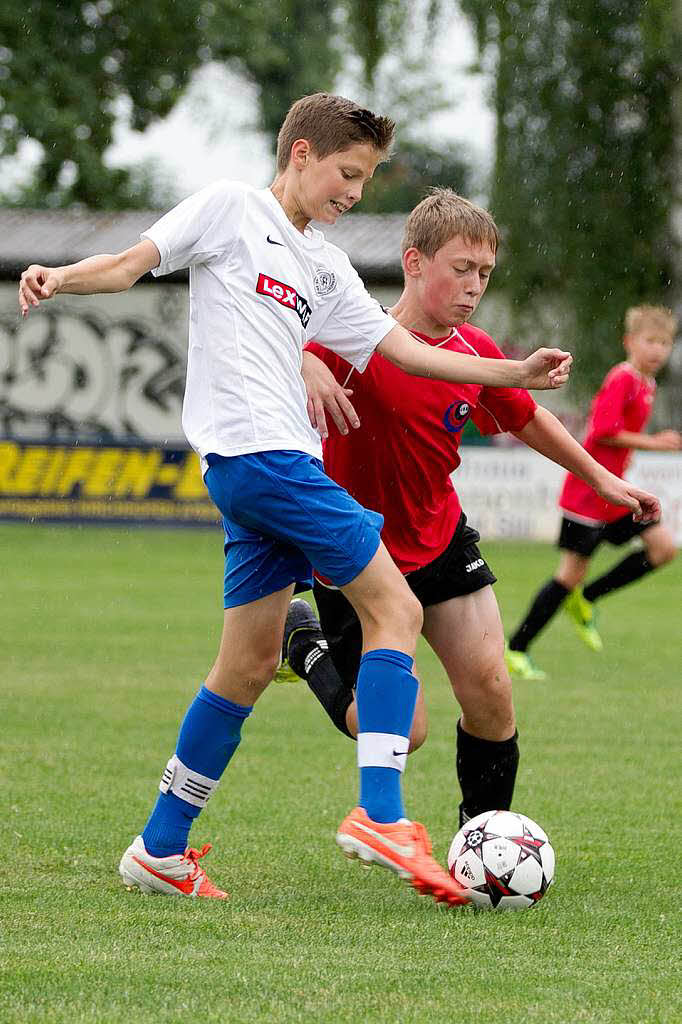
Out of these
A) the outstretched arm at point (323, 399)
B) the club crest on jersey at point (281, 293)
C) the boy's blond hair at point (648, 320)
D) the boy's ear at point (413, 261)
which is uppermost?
the boy's ear at point (413, 261)

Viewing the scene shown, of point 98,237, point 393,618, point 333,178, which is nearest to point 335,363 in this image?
point 333,178

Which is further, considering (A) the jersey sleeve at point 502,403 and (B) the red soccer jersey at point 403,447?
(A) the jersey sleeve at point 502,403

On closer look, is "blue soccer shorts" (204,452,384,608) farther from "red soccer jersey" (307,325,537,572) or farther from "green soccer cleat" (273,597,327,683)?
"green soccer cleat" (273,597,327,683)

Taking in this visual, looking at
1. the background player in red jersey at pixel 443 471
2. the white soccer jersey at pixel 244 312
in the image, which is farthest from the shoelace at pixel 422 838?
the white soccer jersey at pixel 244 312

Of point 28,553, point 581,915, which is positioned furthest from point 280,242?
point 28,553

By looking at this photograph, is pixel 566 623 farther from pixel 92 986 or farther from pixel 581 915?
pixel 92 986

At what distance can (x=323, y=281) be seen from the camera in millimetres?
4176

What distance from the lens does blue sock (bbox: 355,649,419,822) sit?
3.88 meters

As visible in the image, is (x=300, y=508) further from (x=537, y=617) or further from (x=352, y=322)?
(x=537, y=617)

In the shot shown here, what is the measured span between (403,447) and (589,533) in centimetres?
524

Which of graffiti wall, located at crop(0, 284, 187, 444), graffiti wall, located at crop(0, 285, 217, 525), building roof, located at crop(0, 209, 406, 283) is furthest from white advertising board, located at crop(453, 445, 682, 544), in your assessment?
graffiti wall, located at crop(0, 284, 187, 444)

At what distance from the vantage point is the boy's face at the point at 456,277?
438 centimetres

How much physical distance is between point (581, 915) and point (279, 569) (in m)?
1.20

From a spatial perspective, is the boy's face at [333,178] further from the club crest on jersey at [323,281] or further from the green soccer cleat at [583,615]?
the green soccer cleat at [583,615]
